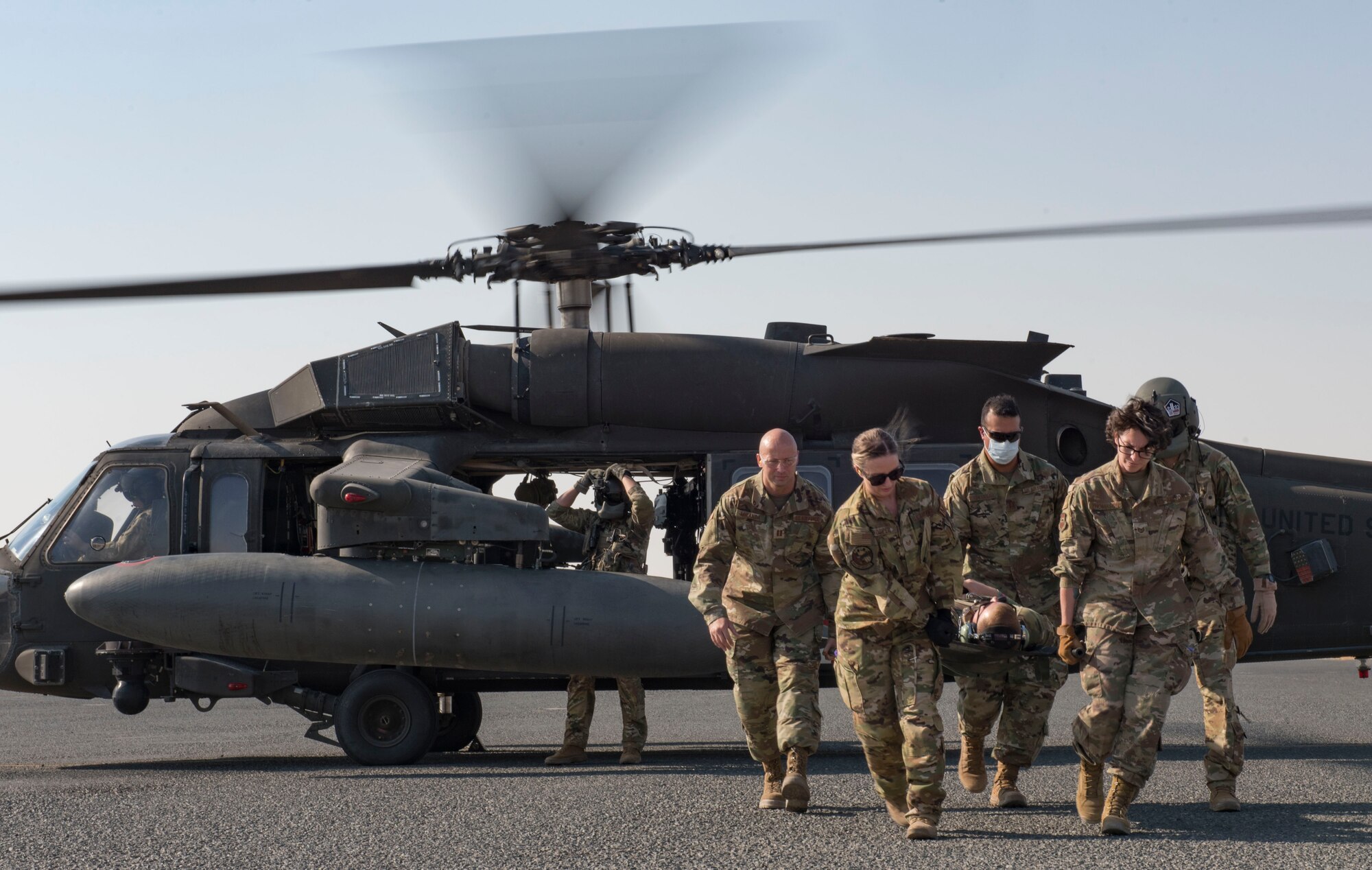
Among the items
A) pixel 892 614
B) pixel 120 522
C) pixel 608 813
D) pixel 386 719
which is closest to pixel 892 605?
pixel 892 614

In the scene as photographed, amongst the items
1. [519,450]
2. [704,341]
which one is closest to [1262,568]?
[704,341]

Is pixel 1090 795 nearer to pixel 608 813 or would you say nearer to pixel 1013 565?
pixel 1013 565

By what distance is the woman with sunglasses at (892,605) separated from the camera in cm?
634

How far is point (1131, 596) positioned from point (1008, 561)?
40.5 inches

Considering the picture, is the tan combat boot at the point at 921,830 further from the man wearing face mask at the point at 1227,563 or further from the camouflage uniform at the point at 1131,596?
the man wearing face mask at the point at 1227,563

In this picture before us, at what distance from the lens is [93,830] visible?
6.30 m

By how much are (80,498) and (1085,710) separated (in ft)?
25.8

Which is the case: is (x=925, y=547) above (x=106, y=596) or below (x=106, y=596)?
above

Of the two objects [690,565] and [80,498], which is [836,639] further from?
[80,498]

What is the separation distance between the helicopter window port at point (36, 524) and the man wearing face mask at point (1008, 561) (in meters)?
7.05

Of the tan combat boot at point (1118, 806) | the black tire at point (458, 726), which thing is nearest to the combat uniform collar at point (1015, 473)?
the tan combat boot at point (1118, 806)

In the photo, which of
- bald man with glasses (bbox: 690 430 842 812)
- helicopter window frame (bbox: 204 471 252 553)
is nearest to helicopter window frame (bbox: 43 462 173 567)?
helicopter window frame (bbox: 204 471 252 553)

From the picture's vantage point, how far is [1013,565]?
7270 mm

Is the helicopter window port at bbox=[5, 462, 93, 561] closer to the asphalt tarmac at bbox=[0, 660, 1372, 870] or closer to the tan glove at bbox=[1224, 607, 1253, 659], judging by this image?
the asphalt tarmac at bbox=[0, 660, 1372, 870]
